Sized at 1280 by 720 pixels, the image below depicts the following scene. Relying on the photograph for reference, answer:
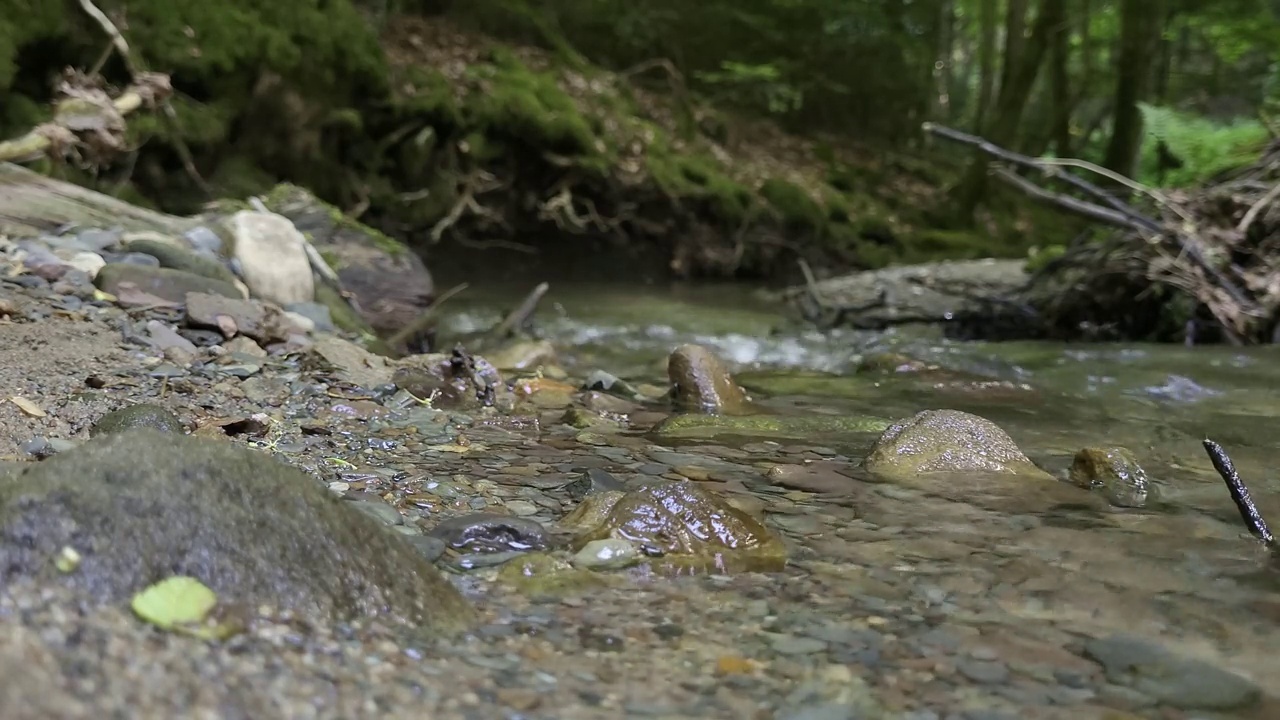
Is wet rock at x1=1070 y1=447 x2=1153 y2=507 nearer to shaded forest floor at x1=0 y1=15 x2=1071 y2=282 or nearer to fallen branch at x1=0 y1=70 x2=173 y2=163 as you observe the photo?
fallen branch at x1=0 y1=70 x2=173 y2=163

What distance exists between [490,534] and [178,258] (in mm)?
3411

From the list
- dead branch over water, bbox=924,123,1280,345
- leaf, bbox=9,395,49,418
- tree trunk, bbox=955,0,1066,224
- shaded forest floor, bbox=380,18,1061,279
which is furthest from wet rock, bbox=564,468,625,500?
tree trunk, bbox=955,0,1066,224

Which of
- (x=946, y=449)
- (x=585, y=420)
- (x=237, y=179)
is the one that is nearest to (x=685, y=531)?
(x=946, y=449)

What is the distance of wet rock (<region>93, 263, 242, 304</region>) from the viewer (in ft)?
13.7

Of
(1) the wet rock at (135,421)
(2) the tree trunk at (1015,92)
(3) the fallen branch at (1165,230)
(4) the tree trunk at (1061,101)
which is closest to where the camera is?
(1) the wet rock at (135,421)

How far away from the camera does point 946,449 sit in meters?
3.09

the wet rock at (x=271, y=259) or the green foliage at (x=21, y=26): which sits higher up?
the green foliage at (x=21, y=26)

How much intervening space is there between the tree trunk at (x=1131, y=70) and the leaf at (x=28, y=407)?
1351cm

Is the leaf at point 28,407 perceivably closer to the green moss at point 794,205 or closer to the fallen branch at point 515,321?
the fallen branch at point 515,321

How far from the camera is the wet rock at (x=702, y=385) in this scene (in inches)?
173

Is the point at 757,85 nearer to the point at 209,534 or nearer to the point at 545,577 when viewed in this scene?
the point at 545,577

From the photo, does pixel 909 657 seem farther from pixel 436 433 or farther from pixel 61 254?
pixel 61 254

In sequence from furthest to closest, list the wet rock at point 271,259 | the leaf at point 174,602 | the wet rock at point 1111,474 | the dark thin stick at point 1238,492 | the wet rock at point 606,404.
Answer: the wet rock at point 271,259
the wet rock at point 606,404
the wet rock at point 1111,474
the dark thin stick at point 1238,492
the leaf at point 174,602

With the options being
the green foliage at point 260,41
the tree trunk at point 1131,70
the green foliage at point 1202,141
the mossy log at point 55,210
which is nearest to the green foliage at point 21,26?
the green foliage at point 260,41
